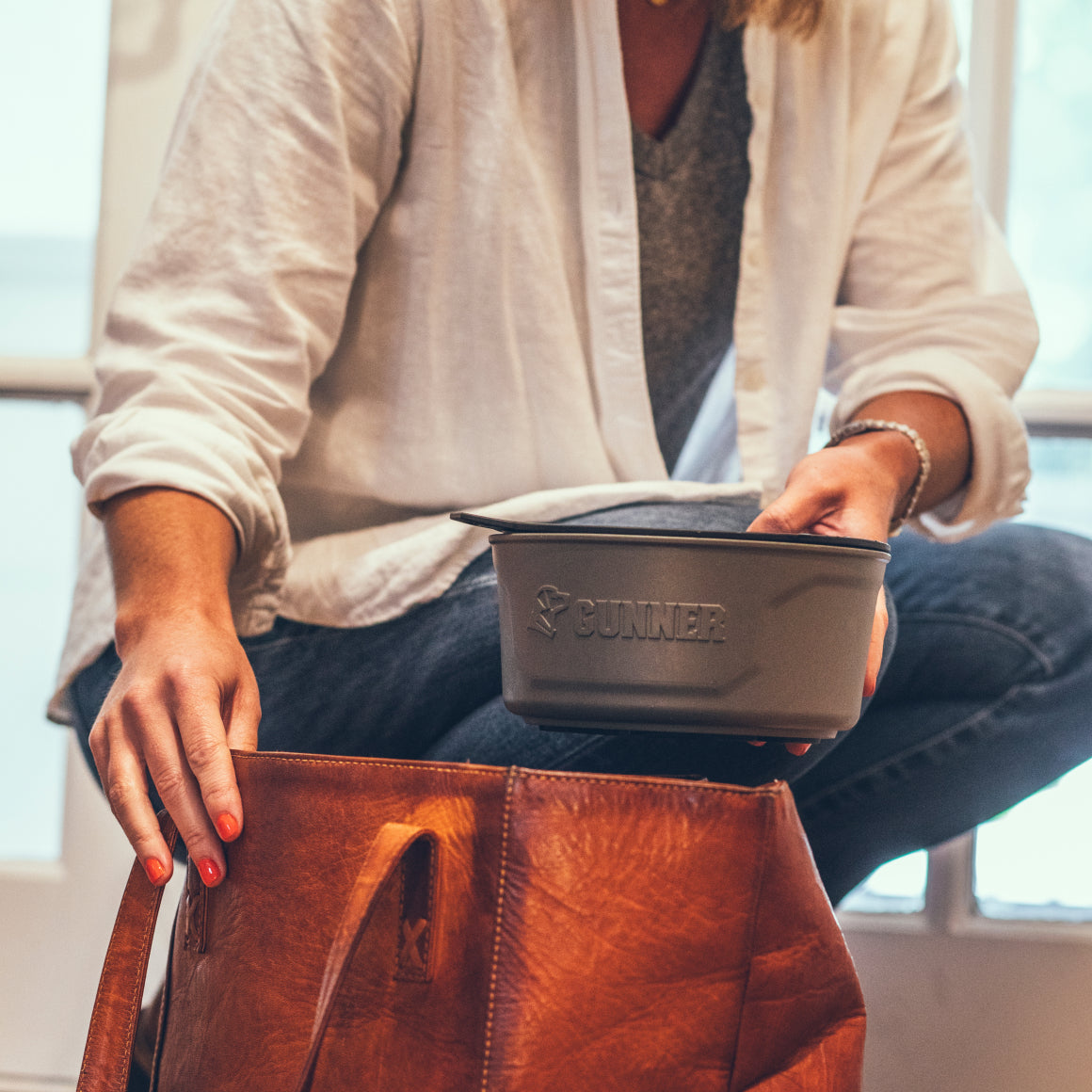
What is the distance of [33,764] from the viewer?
112cm

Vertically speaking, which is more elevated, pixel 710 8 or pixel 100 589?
pixel 710 8

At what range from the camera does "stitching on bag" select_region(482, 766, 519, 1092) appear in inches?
14.5

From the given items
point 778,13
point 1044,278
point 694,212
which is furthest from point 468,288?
point 1044,278

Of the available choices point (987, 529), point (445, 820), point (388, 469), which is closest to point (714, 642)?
point (445, 820)

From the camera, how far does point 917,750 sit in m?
0.79

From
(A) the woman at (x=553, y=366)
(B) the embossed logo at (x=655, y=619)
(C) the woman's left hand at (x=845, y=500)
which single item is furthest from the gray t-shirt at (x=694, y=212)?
(B) the embossed logo at (x=655, y=619)

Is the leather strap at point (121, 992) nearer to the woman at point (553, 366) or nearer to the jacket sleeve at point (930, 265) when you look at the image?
the woman at point (553, 366)

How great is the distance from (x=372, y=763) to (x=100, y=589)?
14.1 inches

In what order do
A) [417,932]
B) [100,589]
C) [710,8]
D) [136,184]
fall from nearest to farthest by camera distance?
[417,932], [100,589], [710,8], [136,184]

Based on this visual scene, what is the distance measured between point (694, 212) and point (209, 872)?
0.62 metres

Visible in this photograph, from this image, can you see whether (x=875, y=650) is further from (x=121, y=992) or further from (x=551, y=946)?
(x=121, y=992)

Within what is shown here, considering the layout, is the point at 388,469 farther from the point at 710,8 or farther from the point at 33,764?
the point at 33,764

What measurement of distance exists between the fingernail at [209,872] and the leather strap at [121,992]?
0.11 ft

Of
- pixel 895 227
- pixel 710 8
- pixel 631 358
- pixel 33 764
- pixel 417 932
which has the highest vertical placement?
pixel 710 8
